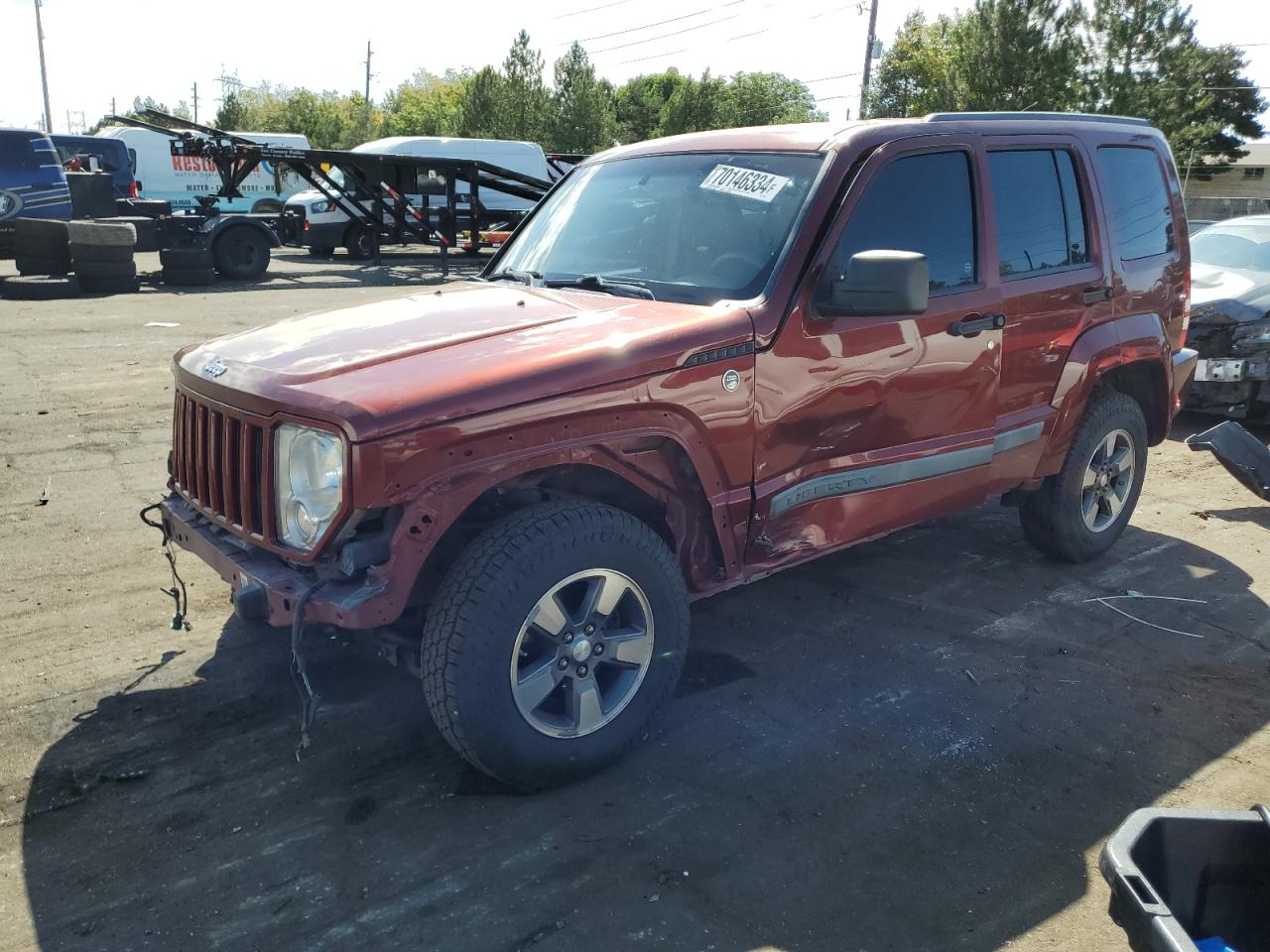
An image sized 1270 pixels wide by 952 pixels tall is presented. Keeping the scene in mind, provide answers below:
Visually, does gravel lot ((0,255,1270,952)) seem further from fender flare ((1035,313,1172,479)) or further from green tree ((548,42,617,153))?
green tree ((548,42,617,153))

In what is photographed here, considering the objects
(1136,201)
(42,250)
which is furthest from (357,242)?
(1136,201)

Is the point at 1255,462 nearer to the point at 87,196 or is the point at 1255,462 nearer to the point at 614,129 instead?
the point at 87,196

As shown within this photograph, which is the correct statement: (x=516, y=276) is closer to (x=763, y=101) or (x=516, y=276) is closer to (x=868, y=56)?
(x=868, y=56)

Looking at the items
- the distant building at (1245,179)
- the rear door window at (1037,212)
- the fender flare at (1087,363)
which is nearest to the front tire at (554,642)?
the rear door window at (1037,212)

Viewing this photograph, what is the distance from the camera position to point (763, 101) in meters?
60.2

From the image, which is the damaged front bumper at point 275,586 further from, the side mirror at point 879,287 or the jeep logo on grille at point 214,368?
the side mirror at point 879,287

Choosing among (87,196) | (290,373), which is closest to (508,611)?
(290,373)

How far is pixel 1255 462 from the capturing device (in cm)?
607

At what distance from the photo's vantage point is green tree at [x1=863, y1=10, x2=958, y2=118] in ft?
179

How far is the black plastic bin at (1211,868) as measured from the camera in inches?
88.7

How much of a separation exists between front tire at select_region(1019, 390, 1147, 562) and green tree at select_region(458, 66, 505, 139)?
39.1 meters

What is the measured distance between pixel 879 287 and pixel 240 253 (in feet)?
53.1

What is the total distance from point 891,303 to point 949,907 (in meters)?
1.91

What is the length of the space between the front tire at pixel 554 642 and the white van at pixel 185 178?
27.2m
